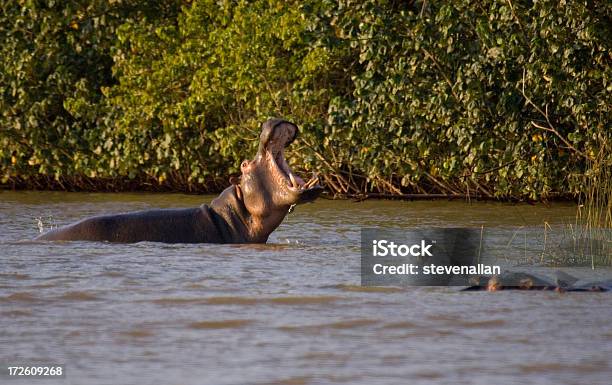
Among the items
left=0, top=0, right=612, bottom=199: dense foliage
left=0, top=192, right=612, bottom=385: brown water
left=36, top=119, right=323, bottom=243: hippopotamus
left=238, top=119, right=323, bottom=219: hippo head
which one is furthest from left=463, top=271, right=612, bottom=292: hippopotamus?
left=0, top=0, right=612, bottom=199: dense foliage

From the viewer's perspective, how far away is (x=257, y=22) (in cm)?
1388

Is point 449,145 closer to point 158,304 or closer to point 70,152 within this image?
point 70,152

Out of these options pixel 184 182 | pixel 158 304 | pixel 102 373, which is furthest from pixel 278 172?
pixel 184 182

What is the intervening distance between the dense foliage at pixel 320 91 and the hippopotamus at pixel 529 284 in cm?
374

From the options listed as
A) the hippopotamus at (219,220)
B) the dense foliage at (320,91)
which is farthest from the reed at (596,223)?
the hippopotamus at (219,220)

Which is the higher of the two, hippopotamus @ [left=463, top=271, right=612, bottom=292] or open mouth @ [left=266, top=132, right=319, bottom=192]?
open mouth @ [left=266, top=132, right=319, bottom=192]

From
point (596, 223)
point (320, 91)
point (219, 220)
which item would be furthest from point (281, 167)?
point (320, 91)

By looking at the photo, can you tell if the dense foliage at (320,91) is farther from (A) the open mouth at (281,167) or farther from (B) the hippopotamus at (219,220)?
(B) the hippopotamus at (219,220)

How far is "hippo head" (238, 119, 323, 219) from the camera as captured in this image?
9047 mm

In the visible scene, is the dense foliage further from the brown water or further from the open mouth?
the brown water

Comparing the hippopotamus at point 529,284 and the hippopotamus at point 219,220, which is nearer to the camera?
the hippopotamus at point 529,284

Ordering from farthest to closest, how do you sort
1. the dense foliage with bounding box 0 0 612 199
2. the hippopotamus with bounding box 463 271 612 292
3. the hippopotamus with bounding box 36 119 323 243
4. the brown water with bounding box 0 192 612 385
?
the dense foliage with bounding box 0 0 612 199 → the hippopotamus with bounding box 36 119 323 243 → the hippopotamus with bounding box 463 271 612 292 → the brown water with bounding box 0 192 612 385

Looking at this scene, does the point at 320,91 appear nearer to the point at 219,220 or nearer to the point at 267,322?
the point at 219,220

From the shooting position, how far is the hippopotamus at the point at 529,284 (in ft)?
24.4
